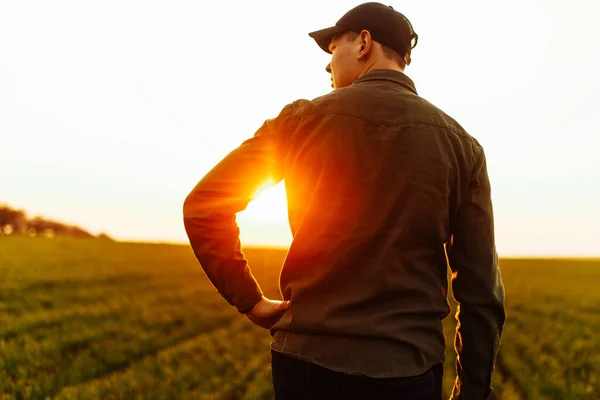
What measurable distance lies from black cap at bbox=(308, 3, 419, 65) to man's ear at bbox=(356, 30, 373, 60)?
25 mm

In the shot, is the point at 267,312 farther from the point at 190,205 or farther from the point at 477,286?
the point at 477,286

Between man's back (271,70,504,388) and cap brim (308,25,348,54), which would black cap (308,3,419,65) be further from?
man's back (271,70,504,388)

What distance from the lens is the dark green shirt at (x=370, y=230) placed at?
1.81 metres

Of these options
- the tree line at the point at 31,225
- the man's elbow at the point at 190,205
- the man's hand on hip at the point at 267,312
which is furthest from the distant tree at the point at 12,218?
the man's hand on hip at the point at 267,312

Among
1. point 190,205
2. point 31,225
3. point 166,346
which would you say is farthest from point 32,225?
point 190,205

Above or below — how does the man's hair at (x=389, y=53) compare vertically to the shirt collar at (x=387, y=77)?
above

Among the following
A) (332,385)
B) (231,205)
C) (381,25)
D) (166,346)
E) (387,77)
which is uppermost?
(381,25)

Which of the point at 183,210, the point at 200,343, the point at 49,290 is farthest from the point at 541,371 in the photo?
the point at 49,290

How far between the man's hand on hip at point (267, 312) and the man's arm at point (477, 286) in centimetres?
73

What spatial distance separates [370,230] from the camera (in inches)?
72.1

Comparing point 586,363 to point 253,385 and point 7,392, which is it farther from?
point 7,392

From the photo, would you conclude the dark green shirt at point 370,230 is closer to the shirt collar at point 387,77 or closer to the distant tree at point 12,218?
the shirt collar at point 387,77

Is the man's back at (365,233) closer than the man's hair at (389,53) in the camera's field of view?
Yes

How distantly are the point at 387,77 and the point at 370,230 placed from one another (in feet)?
2.30
